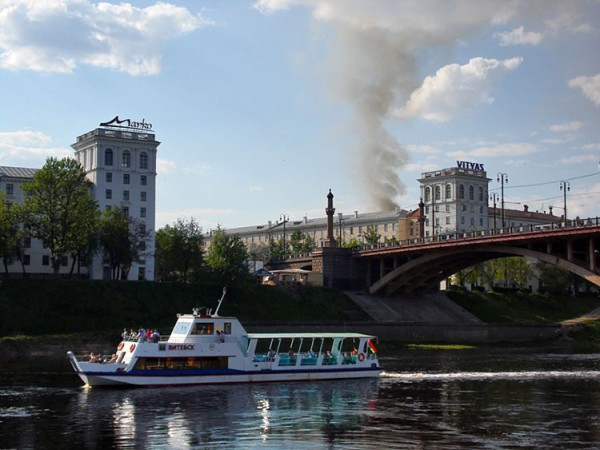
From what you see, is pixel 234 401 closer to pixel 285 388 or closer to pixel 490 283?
pixel 285 388

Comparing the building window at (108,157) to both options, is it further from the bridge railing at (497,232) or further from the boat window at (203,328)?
the boat window at (203,328)

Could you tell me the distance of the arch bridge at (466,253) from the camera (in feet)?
288

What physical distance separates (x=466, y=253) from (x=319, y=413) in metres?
65.9

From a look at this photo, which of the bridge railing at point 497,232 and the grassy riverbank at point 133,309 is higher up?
the bridge railing at point 497,232

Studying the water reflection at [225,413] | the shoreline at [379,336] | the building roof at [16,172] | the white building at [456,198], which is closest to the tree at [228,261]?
the shoreline at [379,336]

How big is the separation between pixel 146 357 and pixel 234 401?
8477mm

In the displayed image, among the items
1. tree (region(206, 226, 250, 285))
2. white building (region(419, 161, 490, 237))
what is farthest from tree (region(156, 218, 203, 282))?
white building (region(419, 161, 490, 237))

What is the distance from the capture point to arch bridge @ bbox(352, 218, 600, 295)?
3455 inches

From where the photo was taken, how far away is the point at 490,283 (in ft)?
480

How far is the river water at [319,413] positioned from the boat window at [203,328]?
156 inches

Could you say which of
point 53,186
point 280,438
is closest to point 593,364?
point 280,438

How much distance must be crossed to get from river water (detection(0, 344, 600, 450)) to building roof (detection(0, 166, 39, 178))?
6272 cm

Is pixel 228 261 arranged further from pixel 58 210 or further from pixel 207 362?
pixel 207 362

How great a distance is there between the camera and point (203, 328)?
2277 inches
